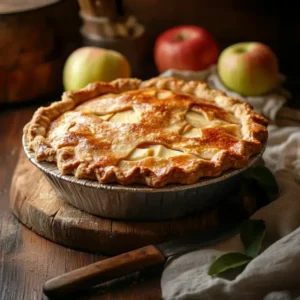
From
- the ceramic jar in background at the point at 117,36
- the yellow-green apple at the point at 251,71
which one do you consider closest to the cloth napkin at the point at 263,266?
the yellow-green apple at the point at 251,71

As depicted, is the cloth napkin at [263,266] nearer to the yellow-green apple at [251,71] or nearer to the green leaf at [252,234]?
the green leaf at [252,234]

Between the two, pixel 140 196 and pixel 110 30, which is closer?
pixel 140 196

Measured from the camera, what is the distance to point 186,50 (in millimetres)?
2244

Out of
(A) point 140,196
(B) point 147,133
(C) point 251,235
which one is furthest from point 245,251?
(B) point 147,133

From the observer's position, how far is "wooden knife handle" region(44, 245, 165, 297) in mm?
1290

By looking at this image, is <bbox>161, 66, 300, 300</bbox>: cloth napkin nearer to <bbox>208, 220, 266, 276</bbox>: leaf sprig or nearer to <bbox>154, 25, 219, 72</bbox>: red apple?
<bbox>208, 220, 266, 276</bbox>: leaf sprig

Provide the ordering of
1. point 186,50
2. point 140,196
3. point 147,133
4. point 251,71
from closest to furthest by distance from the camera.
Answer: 1. point 140,196
2. point 147,133
3. point 251,71
4. point 186,50

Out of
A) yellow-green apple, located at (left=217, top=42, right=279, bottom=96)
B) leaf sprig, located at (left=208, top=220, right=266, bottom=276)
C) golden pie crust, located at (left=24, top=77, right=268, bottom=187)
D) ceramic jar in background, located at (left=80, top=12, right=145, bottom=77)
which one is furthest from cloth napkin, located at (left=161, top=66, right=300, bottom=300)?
ceramic jar in background, located at (left=80, top=12, right=145, bottom=77)

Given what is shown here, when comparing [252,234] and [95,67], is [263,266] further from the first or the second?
[95,67]

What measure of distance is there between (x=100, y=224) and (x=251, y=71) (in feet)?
2.83

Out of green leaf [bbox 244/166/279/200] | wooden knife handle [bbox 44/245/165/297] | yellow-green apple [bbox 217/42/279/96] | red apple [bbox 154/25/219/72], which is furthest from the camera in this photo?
red apple [bbox 154/25/219/72]

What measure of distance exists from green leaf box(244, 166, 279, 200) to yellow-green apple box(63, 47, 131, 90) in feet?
2.18

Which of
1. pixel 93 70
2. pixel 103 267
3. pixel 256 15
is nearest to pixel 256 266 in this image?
pixel 103 267

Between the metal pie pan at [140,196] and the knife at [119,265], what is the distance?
8 centimetres
